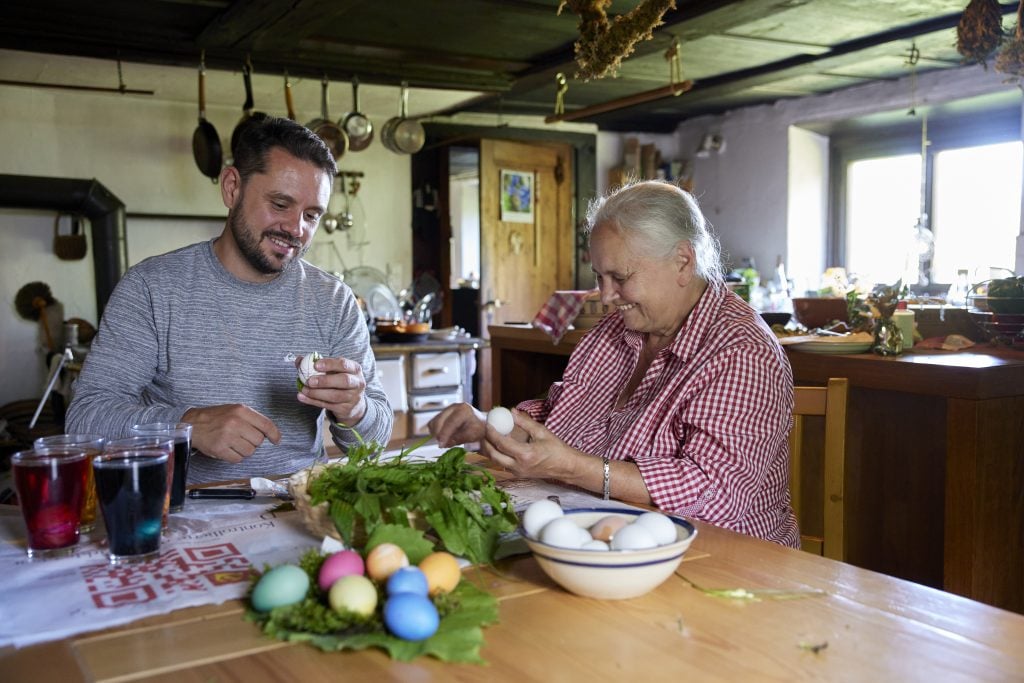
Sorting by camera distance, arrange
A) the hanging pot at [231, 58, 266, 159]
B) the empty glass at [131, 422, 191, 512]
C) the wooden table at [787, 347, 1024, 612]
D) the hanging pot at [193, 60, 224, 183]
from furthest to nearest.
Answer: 1. the hanging pot at [193, 60, 224, 183]
2. the hanging pot at [231, 58, 266, 159]
3. the wooden table at [787, 347, 1024, 612]
4. the empty glass at [131, 422, 191, 512]

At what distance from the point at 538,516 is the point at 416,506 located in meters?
0.16

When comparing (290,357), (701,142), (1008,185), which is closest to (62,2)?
(290,357)

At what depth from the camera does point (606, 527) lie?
1131 mm

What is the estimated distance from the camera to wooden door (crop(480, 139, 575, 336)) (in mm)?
7035

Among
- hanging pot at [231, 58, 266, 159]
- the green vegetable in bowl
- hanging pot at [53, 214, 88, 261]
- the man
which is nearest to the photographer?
the man

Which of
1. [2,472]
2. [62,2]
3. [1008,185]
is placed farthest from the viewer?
[1008,185]

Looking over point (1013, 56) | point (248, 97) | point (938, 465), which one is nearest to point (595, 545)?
point (938, 465)

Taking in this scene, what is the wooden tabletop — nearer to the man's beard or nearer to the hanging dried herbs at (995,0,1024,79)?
the man's beard

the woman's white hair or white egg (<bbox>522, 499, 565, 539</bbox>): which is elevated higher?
the woman's white hair

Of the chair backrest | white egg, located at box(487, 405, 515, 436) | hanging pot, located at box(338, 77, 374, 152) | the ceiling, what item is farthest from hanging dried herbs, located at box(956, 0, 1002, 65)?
hanging pot, located at box(338, 77, 374, 152)

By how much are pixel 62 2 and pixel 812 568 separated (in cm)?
448

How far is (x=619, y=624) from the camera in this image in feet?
3.21

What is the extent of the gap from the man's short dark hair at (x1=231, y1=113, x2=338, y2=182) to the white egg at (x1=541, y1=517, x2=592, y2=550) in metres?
1.31

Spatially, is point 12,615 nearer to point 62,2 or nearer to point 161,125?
point 62,2
